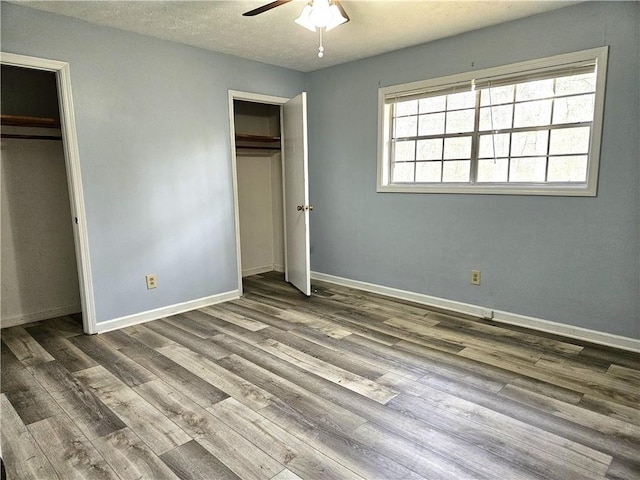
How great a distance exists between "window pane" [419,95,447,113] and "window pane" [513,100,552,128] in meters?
0.65

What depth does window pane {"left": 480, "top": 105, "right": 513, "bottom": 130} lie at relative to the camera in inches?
125

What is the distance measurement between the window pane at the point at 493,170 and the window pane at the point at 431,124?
52 centimetres

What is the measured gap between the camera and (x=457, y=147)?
349cm

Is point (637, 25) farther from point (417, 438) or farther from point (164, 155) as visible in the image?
point (164, 155)

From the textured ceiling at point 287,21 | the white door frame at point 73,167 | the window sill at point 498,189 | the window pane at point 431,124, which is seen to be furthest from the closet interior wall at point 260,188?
the white door frame at point 73,167

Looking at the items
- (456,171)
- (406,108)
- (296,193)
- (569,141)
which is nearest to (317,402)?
(456,171)

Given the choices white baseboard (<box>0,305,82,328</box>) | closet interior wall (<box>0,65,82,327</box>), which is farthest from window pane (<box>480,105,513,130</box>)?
white baseboard (<box>0,305,82,328</box>)

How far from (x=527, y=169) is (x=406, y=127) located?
→ 122 cm

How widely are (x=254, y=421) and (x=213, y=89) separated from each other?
305 cm

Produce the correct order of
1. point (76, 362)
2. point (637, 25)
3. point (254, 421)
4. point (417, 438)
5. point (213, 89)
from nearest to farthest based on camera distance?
point (417, 438)
point (254, 421)
point (637, 25)
point (76, 362)
point (213, 89)

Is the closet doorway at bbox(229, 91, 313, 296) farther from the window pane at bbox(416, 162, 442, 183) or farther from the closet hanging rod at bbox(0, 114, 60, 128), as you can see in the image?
the closet hanging rod at bbox(0, 114, 60, 128)

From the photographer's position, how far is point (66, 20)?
2.85 metres

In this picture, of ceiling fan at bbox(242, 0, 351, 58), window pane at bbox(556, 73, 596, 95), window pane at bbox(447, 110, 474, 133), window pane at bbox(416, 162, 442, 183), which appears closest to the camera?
ceiling fan at bbox(242, 0, 351, 58)

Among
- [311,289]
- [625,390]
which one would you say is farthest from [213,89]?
[625,390]
